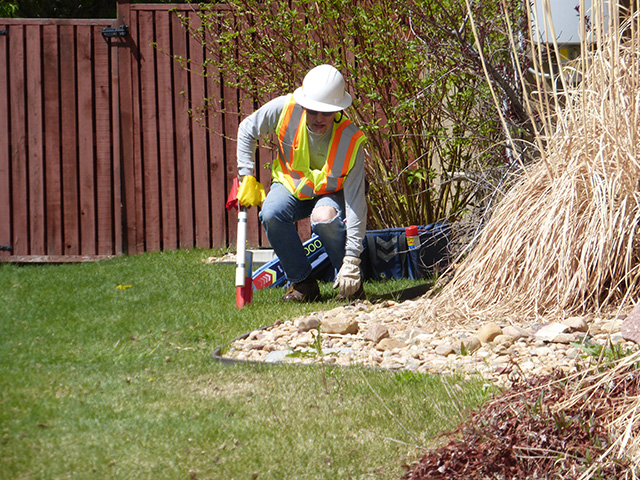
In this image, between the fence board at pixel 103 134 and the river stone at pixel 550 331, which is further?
the fence board at pixel 103 134

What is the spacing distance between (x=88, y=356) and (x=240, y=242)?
1.32 m

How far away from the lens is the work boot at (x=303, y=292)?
4.62 metres

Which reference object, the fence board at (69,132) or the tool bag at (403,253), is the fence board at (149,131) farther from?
the tool bag at (403,253)

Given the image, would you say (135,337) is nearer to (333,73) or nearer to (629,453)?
(333,73)

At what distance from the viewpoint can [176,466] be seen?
2109 millimetres

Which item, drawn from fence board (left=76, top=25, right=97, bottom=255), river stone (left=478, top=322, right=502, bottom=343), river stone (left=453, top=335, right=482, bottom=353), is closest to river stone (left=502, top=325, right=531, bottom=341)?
river stone (left=478, top=322, right=502, bottom=343)

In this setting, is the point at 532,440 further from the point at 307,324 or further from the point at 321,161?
the point at 321,161

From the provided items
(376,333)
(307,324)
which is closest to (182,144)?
(307,324)

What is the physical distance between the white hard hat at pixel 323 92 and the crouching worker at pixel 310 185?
0.04 ft

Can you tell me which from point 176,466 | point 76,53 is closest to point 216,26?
point 76,53

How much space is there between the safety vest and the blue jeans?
0.27 ft

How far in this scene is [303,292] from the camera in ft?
15.2

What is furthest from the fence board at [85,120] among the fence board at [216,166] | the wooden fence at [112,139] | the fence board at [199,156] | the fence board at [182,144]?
the fence board at [216,166]

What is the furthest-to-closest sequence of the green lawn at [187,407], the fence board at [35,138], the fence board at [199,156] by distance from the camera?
1. the fence board at [35,138]
2. the fence board at [199,156]
3. the green lawn at [187,407]
